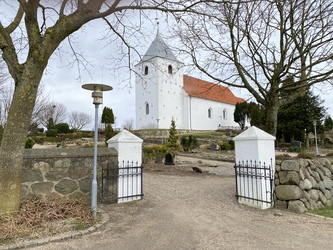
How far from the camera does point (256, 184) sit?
5.19m

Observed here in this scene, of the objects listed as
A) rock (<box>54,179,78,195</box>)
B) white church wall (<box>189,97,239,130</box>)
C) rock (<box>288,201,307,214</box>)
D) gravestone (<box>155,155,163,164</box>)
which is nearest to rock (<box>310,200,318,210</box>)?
rock (<box>288,201,307,214</box>)

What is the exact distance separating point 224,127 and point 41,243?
46136 millimetres

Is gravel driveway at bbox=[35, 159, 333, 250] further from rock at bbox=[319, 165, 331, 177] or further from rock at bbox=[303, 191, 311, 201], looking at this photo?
rock at bbox=[319, 165, 331, 177]

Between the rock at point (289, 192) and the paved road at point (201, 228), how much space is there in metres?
0.38

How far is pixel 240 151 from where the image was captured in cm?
551

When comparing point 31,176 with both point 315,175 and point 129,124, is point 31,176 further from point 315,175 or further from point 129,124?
point 129,124

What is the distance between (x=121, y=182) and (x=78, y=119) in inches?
1775

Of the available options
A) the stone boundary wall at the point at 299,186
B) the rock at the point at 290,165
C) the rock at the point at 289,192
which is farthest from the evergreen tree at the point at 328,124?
the rock at the point at 289,192

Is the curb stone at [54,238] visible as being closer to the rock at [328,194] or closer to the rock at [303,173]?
the rock at [303,173]

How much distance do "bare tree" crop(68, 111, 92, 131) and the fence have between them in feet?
149

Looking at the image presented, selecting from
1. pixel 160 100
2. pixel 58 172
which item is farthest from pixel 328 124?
pixel 58 172

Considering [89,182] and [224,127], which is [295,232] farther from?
[224,127]

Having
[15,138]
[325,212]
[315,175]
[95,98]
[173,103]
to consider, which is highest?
[173,103]

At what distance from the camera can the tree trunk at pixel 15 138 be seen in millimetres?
3736
